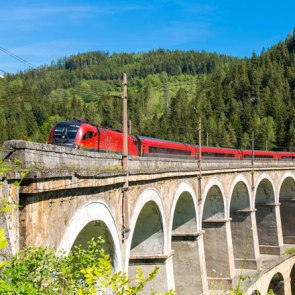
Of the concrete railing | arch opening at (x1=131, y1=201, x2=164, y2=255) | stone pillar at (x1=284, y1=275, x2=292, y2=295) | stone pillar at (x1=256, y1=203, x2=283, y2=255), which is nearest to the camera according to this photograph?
the concrete railing

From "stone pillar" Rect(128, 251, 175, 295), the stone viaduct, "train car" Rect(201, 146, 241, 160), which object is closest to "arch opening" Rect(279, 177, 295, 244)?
the stone viaduct

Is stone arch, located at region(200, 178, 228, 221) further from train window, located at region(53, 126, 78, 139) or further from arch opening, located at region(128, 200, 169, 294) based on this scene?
train window, located at region(53, 126, 78, 139)

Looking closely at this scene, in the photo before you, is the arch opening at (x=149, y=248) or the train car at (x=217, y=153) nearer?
the arch opening at (x=149, y=248)

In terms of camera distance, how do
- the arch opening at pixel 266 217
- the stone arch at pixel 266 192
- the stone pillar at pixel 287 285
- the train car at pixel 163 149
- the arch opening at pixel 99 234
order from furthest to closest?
the stone arch at pixel 266 192, the arch opening at pixel 266 217, the stone pillar at pixel 287 285, the train car at pixel 163 149, the arch opening at pixel 99 234

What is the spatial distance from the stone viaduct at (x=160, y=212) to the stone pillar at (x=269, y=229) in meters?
0.10

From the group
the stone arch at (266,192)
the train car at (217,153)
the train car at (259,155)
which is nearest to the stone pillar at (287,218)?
the train car at (259,155)

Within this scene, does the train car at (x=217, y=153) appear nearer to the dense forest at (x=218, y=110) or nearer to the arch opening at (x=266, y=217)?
the arch opening at (x=266, y=217)

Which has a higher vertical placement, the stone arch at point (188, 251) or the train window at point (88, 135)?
the train window at point (88, 135)

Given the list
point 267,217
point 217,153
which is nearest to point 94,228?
point 217,153

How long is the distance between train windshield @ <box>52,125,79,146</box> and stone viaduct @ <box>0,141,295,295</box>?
13.8 ft

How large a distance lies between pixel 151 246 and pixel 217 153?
23.4m

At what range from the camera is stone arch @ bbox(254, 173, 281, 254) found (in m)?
43.6

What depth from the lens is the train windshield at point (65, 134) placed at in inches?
818

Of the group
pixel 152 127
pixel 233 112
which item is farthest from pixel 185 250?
pixel 233 112
